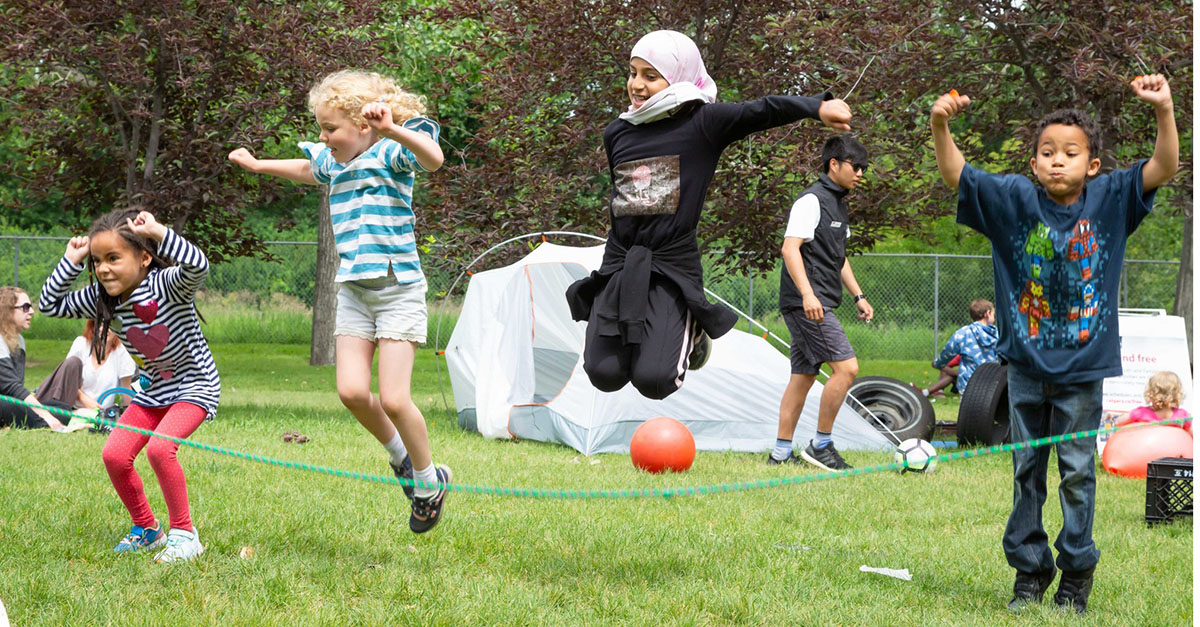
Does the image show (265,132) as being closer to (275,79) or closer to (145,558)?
(275,79)

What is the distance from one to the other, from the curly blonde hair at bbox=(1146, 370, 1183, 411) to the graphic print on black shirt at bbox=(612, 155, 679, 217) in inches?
197

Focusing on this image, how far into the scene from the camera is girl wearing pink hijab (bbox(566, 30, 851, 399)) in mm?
4707

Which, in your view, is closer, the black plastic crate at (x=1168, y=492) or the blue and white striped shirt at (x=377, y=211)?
the blue and white striped shirt at (x=377, y=211)

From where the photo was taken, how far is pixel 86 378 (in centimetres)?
1016

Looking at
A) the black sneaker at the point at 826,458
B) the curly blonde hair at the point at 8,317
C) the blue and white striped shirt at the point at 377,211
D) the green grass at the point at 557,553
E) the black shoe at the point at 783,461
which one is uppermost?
the blue and white striped shirt at the point at 377,211

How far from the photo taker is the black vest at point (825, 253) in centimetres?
778

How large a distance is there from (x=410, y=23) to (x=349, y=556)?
16.9 metres

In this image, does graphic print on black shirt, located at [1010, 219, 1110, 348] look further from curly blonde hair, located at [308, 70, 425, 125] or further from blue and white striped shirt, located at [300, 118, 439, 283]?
curly blonde hair, located at [308, 70, 425, 125]

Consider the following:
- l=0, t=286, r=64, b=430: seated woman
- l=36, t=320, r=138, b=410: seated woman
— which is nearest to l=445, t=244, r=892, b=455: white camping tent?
l=36, t=320, r=138, b=410: seated woman

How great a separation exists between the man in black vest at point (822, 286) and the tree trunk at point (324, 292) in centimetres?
1085

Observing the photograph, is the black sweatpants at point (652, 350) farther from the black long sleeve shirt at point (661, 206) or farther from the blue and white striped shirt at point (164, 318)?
the blue and white striped shirt at point (164, 318)

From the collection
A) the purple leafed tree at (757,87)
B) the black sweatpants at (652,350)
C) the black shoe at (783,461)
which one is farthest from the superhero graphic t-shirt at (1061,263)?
the purple leafed tree at (757,87)

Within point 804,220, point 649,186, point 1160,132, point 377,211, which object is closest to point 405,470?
point 377,211

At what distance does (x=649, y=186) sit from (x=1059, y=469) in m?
1.93
